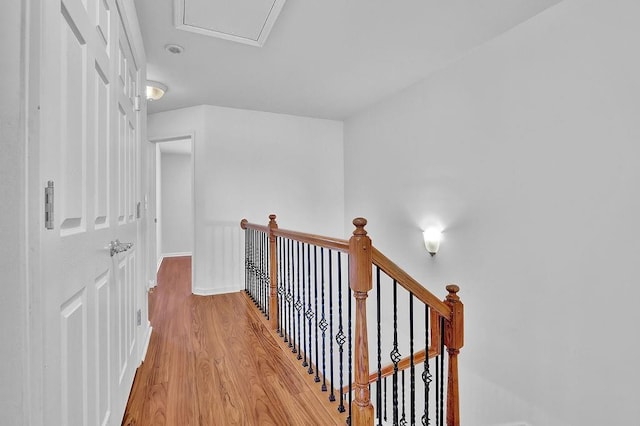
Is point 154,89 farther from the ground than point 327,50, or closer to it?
closer to it

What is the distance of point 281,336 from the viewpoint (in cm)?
252

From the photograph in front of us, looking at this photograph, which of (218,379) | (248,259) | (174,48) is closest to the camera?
(218,379)

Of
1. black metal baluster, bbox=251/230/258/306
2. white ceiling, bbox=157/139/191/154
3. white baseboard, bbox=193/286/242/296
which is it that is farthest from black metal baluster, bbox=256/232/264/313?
white ceiling, bbox=157/139/191/154

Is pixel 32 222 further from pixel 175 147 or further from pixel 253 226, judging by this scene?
pixel 175 147

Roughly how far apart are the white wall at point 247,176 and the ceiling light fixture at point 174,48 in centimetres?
135

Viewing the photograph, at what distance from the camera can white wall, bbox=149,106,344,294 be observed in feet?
13.0

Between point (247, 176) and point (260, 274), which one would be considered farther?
point (247, 176)

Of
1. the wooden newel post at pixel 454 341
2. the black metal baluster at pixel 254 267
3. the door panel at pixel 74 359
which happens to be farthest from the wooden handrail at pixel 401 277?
the black metal baluster at pixel 254 267

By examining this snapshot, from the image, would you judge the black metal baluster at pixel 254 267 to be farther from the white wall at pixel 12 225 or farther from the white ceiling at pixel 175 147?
the white ceiling at pixel 175 147

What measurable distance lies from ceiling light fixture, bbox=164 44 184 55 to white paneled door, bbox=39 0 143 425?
97 centimetres

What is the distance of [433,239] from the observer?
3.08 m

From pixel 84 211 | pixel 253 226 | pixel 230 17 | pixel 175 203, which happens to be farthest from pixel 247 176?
pixel 175 203

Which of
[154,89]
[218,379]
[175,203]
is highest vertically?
[154,89]

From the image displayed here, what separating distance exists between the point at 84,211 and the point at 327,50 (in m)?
2.36
